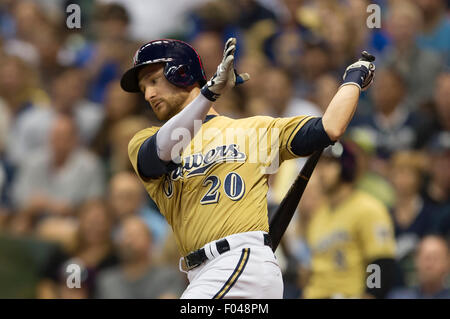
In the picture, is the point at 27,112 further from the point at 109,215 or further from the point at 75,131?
the point at 109,215

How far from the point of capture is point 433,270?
636 cm

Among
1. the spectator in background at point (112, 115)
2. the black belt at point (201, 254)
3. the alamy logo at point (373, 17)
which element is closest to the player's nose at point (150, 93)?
the black belt at point (201, 254)

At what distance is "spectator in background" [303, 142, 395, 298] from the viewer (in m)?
6.20

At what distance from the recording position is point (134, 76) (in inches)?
172

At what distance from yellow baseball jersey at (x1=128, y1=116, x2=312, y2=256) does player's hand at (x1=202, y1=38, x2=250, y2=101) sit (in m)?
0.36

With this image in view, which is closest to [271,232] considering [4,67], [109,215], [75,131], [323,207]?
[323,207]

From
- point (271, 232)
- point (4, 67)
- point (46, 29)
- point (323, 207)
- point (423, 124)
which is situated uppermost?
point (46, 29)

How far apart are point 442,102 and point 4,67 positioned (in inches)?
179

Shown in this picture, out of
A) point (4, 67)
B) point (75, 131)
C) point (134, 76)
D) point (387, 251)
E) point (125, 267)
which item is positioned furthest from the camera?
point (4, 67)

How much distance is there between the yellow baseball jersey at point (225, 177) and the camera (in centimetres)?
397

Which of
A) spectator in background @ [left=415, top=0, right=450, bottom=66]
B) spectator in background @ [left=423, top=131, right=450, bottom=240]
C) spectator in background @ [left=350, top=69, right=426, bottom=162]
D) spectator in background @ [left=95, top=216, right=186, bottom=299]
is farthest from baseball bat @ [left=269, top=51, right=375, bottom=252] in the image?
spectator in background @ [left=415, top=0, right=450, bottom=66]

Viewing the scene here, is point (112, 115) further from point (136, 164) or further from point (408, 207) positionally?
point (136, 164)

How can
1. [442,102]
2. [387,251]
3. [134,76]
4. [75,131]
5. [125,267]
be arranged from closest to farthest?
[134,76] < [387,251] < [125,267] < [442,102] < [75,131]

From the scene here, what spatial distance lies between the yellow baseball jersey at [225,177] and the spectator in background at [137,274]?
2425mm
